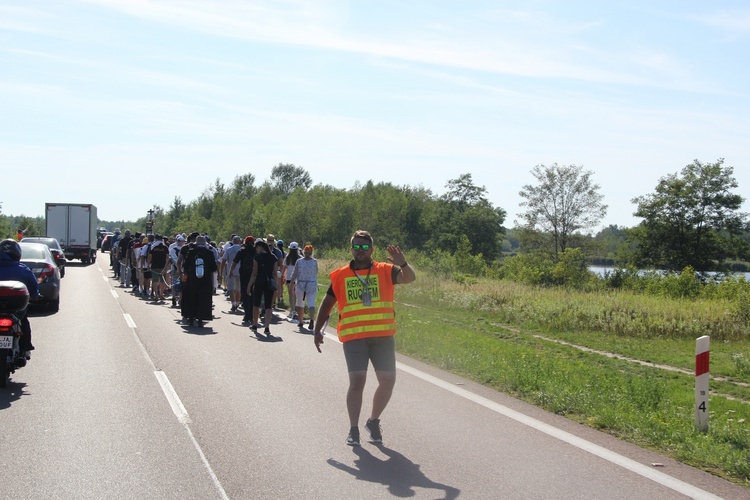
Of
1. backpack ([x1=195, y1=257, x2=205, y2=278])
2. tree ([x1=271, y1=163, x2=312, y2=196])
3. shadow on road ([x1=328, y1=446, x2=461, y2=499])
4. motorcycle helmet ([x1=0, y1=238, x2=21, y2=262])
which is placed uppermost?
tree ([x1=271, y1=163, x2=312, y2=196])

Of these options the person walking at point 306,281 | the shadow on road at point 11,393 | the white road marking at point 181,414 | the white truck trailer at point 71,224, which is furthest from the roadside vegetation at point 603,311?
the white truck trailer at point 71,224

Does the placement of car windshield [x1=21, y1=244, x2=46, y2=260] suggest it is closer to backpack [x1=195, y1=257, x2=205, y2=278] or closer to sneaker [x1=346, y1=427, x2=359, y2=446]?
backpack [x1=195, y1=257, x2=205, y2=278]

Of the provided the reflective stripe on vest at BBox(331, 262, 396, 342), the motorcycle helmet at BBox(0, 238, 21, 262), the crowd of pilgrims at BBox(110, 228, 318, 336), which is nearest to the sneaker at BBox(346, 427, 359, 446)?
the reflective stripe on vest at BBox(331, 262, 396, 342)

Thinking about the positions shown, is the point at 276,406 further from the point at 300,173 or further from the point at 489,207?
the point at 300,173

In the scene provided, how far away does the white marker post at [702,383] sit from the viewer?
7.83 metres

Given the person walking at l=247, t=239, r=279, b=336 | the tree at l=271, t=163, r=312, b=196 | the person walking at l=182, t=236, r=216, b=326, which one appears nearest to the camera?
the person walking at l=247, t=239, r=279, b=336

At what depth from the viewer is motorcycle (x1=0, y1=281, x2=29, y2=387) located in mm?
8922

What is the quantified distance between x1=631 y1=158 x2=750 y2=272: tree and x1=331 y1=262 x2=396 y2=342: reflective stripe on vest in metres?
58.7

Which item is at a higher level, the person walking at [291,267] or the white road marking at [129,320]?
the person walking at [291,267]

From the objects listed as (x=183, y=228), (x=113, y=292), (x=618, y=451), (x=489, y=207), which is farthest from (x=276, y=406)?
(x=183, y=228)

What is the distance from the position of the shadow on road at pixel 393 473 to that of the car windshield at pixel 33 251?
15.2 metres

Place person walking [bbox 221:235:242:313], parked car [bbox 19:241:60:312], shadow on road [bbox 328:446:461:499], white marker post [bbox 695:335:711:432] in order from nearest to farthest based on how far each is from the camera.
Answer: shadow on road [bbox 328:446:461:499], white marker post [bbox 695:335:711:432], parked car [bbox 19:241:60:312], person walking [bbox 221:235:242:313]

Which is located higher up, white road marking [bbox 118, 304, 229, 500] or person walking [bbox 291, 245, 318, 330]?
person walking [bbox 291, 245, 318, 330]

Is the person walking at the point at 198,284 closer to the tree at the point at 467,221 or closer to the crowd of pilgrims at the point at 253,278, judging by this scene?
the crowd of pilgrims at the point at 253,278
